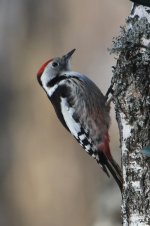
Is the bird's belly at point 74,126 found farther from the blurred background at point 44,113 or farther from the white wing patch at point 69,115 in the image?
the blurred background at point 44,113

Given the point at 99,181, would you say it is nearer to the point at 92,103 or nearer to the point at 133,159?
the point at 92,103

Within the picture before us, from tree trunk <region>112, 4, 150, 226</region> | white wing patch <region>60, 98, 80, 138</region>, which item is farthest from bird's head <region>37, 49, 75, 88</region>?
tree trunk <region>112, 4, 150, 226</region>

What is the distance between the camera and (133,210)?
3.98 meters

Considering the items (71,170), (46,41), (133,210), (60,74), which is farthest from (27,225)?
(133,210)

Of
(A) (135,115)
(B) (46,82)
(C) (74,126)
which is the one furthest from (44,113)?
(A) (135,115)

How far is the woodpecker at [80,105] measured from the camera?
5.39m

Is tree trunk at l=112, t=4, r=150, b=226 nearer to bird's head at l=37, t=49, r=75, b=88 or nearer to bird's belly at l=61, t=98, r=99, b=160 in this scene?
bird's belly at l=61, t=98, r=99, b=160

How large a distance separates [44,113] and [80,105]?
469 cm

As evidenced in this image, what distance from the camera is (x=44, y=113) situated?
33.6 ft

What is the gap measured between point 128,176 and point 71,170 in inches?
233

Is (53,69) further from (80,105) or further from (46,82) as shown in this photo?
(80,105)

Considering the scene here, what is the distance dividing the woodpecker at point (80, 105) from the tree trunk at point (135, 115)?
4.12ft

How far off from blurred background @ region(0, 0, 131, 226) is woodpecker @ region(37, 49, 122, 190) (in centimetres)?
363

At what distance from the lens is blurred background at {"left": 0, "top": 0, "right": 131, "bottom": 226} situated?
968cm
